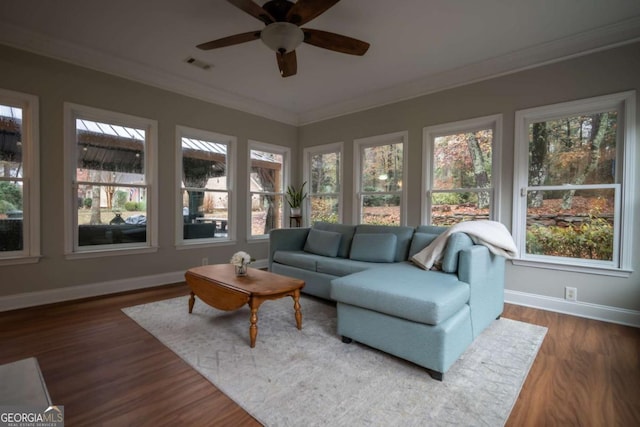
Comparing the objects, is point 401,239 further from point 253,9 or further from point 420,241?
point 253,9

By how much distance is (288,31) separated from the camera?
2285mm

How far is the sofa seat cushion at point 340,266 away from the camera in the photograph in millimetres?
3004

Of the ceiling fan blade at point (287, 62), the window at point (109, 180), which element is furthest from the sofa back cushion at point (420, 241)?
the window at point (109, 180)

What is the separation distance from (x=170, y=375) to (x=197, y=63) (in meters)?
3.31

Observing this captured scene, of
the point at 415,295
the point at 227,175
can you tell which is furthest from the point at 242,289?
the point at 227,175

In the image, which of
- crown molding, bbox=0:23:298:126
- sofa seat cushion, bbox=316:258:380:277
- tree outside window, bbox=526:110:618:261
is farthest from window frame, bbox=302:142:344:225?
tree outside window, bbox=526:110:618:261

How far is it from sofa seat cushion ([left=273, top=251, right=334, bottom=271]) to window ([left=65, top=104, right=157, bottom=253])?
1.66m

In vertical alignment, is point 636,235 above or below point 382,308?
above

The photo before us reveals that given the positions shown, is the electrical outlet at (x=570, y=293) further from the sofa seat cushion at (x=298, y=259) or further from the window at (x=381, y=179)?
the sofa seat cushion at (x=298, y=259)

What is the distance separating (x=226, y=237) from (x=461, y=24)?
396 cm

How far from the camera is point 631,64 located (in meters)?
2.72

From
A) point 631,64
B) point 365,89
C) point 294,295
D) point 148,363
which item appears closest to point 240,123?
point 365,89

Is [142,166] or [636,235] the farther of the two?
[142,166]

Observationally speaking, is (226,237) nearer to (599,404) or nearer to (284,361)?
(284,361)
